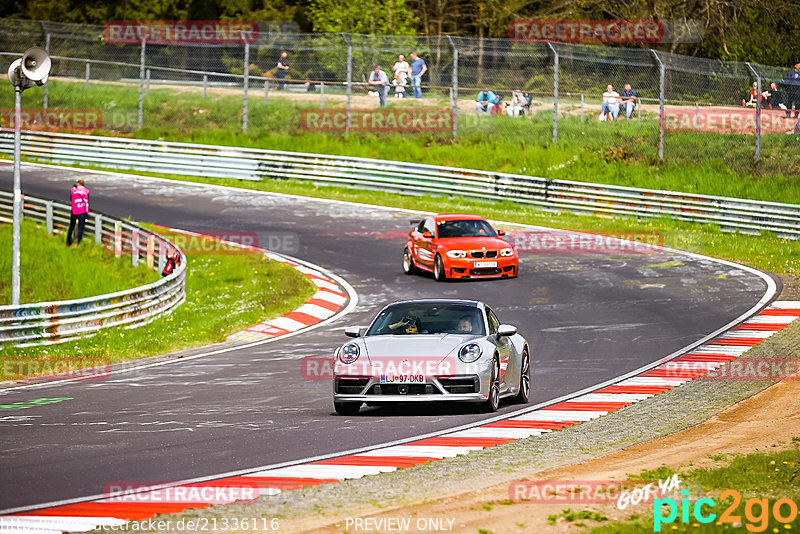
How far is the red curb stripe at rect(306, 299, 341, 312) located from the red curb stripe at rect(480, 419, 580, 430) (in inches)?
385

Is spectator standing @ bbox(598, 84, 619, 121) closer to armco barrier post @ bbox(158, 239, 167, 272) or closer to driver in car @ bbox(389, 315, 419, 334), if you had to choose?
armco barrier post @ bbox(158, 239, 167, 272)

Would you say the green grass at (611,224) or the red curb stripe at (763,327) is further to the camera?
the green grass at (611,224)

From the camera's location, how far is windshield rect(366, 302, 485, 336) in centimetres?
1262

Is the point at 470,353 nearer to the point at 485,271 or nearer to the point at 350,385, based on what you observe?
the point at 350,385

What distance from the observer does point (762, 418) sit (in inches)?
457

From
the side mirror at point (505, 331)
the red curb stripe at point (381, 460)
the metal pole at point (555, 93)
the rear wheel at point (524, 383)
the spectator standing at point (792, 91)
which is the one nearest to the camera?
the red curb stripe at point (381, 460)

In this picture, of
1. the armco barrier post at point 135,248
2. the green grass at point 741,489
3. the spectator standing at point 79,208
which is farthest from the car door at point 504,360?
the spectator standing at point 79,208

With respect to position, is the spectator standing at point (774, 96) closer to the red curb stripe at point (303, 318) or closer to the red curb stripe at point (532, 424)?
the red curb stripe at point (303, 318)

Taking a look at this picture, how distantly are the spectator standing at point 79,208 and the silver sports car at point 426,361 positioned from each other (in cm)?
1591

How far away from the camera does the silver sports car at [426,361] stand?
38.3 ft

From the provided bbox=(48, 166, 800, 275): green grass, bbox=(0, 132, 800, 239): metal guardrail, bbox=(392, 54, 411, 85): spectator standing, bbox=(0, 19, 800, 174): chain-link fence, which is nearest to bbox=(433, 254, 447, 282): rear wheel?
bbox=(48, 166, 800, 275): green grass

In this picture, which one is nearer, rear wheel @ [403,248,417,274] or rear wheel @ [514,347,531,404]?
rear wheel @ [514,347,531,404]

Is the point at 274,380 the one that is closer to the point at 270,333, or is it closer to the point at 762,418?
A: the point at 270,333

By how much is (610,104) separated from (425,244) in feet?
39.9
